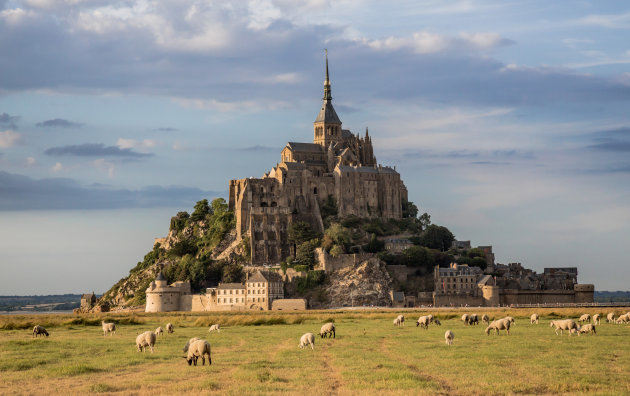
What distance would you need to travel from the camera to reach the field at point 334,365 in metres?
28.2

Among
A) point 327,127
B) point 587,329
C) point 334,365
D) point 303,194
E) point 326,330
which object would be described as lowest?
point 334,365

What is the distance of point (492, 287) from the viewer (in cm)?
11288

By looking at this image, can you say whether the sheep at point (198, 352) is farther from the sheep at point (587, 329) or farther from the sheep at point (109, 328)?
the sheep at point (587, 329)

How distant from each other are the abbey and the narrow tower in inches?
160

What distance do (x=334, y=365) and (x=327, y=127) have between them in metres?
111

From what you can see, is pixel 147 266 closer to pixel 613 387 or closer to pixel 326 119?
pixel 326 119

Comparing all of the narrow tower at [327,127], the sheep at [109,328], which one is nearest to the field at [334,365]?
the sheep at [109,328]

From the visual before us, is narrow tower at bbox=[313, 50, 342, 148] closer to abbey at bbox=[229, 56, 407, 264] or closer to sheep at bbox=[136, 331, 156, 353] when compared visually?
abbey at bbox=[229, 56, 407, 264]

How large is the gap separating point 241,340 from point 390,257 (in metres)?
72.0

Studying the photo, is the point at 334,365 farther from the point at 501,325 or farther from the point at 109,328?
the point at 109,328

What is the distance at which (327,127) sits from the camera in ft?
471

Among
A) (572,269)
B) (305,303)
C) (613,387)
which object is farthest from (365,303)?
(613,387)

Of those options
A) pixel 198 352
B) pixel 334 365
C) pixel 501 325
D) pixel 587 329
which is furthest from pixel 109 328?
pixel 587 329

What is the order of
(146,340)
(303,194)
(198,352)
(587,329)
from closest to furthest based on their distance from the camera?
(198,352) < (146,340) < (587,329) < (303,194)
